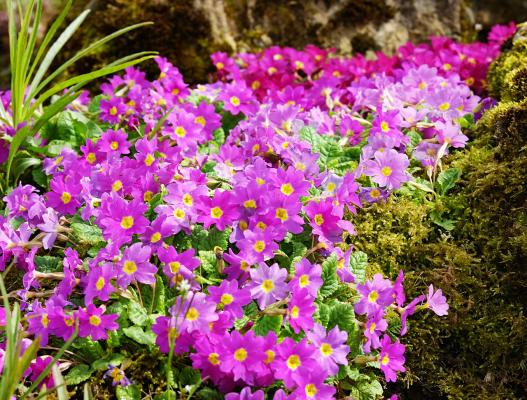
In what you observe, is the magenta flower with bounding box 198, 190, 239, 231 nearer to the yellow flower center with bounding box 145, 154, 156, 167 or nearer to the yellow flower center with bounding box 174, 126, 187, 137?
the yellow flower center with bounding box 145, 154, 156, 167

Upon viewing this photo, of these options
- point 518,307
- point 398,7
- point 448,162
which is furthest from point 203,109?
point 398,7

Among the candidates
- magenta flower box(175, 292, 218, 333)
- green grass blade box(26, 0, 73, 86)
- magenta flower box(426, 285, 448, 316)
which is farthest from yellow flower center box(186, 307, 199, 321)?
green grass blade box(26, 0, 73, 86)

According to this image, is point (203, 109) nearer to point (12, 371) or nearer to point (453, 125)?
point (453, 125)

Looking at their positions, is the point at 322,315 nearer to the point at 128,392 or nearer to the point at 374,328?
the point at 374,328

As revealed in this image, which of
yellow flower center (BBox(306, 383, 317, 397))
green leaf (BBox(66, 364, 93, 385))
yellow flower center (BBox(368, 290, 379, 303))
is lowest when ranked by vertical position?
yellow flower center (BBox(306, 383, 317, 397))

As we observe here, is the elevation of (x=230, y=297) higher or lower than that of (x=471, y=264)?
higher

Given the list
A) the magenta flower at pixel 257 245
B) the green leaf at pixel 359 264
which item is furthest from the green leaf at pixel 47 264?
the green leaf at pixel 359 264

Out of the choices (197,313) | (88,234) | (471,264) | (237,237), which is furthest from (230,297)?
(471,264)
